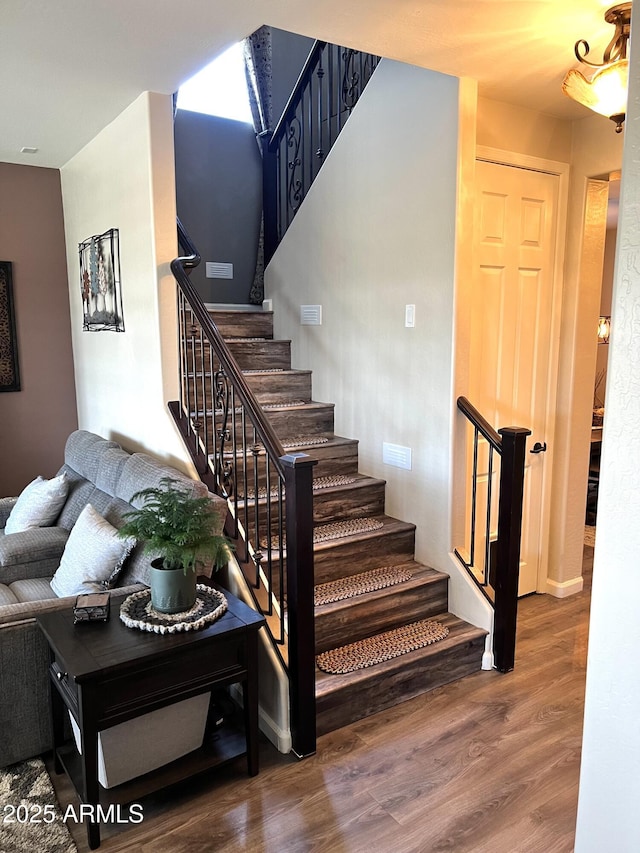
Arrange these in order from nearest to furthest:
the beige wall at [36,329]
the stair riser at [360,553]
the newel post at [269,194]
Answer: the stair riser at [360,553] < the beige wall at [36,329] < the newel post at [269,194]

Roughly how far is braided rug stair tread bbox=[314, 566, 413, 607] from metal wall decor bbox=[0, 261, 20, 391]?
117 inches

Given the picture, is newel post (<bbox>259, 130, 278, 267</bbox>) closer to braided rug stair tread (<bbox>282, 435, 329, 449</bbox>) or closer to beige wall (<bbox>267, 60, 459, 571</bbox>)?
beige wall (<bbox>267, 60, 459, 571</bbox>)

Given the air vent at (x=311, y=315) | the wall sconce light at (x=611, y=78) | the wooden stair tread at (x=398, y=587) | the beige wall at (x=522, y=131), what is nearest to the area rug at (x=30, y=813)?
the wooden stair tread at (x=398, y=587)

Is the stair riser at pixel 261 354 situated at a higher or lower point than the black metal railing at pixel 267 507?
higher

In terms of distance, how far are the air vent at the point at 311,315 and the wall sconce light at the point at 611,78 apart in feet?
6.65

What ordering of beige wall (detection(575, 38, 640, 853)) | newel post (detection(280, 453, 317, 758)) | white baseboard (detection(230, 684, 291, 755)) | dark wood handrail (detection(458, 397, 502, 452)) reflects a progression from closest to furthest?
beige wall (detection(575, 38, 640, 853))
newel post (detection(280, 453, 317, 758))
white baseboard (detection(230, 684, 291, 755))
dark wood handrail (detection(458, 397, 502, 452))

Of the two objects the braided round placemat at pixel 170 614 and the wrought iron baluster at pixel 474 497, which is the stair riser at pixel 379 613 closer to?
the wrought iron baluster at pixel 474 497

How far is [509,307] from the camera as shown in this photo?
3.51m

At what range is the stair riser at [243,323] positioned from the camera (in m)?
4.33

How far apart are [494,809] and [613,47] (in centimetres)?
267

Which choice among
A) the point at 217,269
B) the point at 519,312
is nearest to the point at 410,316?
the point at 519,312

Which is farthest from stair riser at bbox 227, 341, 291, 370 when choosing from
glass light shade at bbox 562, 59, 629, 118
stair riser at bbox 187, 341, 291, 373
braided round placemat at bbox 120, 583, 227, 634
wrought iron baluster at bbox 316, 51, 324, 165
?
glass light shade at bbox 562, 59, 629, 118

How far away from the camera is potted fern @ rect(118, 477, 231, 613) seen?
2176mm

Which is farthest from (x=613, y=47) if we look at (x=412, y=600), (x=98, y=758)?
(x=98, y=758)
